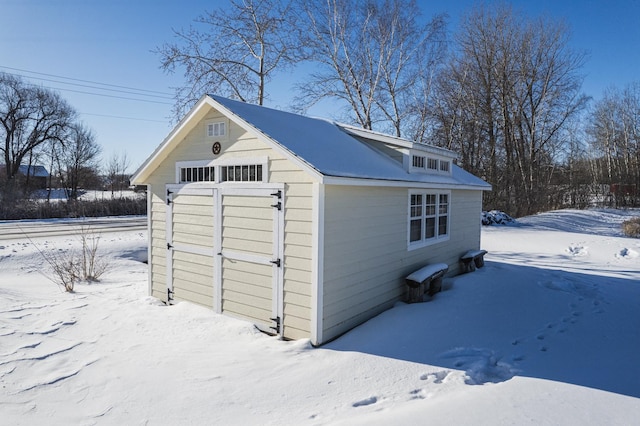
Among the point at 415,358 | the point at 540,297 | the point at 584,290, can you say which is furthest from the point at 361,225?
the point at 584,290

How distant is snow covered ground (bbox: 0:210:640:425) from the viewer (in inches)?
147

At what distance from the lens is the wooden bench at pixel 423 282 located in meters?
6.92

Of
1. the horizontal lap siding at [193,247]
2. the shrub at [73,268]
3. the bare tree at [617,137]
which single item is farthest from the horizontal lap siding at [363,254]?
the bare tree at [617,137]

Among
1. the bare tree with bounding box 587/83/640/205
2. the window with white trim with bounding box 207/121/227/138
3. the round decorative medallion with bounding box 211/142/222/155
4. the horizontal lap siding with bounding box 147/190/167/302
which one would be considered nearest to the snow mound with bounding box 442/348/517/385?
the round decorative medallion with bounding box 211/142/222/155

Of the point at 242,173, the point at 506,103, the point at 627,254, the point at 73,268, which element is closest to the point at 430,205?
the point at 242,173

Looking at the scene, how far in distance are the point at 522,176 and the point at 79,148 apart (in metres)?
37.2

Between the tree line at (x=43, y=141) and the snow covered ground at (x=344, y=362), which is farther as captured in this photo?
the tree line at (x=43, y=141)

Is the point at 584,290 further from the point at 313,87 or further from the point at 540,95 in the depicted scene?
the point at 540,95

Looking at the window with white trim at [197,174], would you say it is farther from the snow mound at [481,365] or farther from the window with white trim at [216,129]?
the snow mound at [481,365]

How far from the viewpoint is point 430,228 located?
27.4 ft

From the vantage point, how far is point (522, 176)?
1040 inches

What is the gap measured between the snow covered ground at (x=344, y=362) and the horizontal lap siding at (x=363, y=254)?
347mm

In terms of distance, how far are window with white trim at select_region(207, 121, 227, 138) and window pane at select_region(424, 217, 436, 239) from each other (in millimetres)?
4407

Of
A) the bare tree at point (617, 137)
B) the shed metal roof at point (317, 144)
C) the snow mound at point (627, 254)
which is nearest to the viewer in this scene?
the shed metal roof at point (317, 144)
